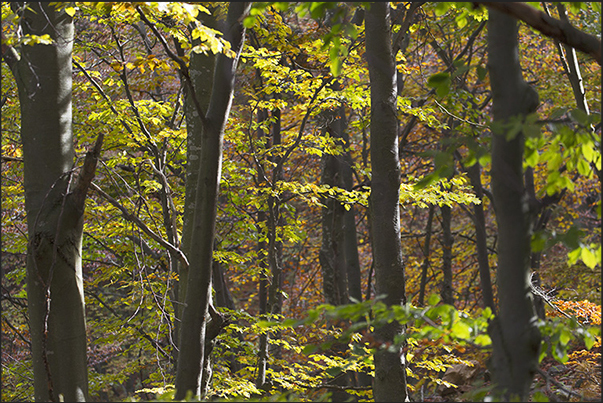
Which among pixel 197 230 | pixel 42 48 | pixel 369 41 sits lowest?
pixel 197 230

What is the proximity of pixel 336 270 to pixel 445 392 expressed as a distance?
2698mm

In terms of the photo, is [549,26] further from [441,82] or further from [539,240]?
[539,240]

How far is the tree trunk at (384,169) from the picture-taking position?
14.2 ft

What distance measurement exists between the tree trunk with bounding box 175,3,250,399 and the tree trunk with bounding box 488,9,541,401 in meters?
1.67

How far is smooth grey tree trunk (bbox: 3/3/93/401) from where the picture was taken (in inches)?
118

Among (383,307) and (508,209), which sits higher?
(508,209)

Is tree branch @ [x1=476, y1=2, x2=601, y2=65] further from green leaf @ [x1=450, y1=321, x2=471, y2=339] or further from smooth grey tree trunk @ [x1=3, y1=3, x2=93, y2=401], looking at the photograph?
smooth grey tree trunk @ [x1=3, y1=3, x2=93, y2=401]

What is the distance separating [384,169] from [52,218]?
2.49 m

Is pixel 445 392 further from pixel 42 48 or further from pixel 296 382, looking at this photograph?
pixel 42 48

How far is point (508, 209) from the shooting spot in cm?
206

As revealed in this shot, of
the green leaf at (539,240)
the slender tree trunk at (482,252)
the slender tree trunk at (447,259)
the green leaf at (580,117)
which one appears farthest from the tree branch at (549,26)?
the slender tree trunk at (447,259)

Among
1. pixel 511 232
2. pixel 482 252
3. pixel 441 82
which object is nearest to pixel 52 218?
pixel 441 82

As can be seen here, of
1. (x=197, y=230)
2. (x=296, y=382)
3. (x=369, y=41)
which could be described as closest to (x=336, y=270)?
(x=296, y=382)

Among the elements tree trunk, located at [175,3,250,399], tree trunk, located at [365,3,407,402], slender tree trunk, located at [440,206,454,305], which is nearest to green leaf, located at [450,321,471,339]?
tree trunk, located at [175,3,250,399]
